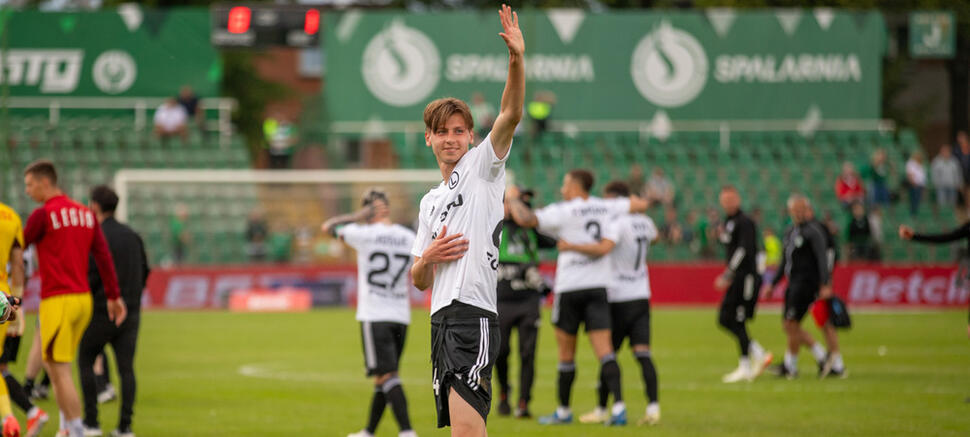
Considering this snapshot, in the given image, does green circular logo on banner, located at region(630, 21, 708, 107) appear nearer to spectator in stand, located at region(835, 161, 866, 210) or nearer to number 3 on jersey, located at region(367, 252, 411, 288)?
spectator in stand, located at region(835, 161, 866, 210)

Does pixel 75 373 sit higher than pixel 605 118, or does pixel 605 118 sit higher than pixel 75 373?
pixel 605 118

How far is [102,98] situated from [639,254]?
2532cm

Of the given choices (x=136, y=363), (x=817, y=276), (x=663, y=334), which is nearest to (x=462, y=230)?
(x=817, y=276)

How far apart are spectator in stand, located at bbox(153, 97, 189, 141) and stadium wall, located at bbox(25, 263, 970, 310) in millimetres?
5579

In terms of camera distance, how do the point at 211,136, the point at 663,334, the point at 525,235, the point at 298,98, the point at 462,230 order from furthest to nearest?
the point at 298,98, the point at 211,136, the point at 663,334, the point at 525,235, the point at 462,230

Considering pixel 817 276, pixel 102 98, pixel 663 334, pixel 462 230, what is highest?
pixel 102 98

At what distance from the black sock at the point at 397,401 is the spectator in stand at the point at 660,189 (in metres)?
19.9

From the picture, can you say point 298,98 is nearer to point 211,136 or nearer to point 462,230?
point 211,136

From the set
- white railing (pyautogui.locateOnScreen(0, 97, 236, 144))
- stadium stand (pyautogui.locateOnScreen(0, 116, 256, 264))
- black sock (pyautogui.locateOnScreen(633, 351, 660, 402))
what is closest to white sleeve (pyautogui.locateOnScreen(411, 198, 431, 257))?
black sock (pyautogui.locateOnScreen(633, 351, 660, 402))

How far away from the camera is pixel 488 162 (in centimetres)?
618

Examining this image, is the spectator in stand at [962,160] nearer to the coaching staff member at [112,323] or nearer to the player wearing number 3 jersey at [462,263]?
the coaching staff member at [112,323]

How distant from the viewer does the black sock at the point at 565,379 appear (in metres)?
11.5

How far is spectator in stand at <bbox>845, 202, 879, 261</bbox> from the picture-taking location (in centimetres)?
2838

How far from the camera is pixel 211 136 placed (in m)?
33.0
